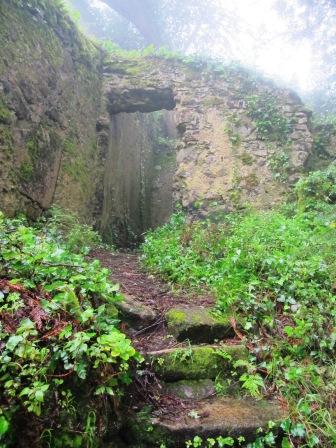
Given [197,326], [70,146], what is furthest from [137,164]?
[197,326]

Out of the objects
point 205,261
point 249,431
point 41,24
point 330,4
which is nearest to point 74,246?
point 205,261

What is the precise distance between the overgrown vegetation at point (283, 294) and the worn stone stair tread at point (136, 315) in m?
0.71

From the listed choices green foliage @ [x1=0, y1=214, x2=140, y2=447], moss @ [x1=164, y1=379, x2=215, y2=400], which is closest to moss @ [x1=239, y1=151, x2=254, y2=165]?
moss @ [x1=164, y1=379, x2=215, y2=400]

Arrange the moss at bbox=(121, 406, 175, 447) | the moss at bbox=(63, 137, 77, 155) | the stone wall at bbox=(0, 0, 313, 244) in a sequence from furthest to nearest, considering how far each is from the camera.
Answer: the moss at bbox=(63, 137, 77, 155) < the stone wall at bbox=(0, 0, 313, 244) < the moss at bbox=(121, 406, 175, 447)

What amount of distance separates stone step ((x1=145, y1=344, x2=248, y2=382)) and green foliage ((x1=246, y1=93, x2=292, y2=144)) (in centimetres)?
595

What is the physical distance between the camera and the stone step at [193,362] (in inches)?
113

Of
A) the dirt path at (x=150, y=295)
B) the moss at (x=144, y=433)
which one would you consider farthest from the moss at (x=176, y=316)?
the moss at (x=144, y=433)

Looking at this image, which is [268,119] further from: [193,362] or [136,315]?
[193,362]

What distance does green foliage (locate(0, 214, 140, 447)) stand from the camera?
189 cm

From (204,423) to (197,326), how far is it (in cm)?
97

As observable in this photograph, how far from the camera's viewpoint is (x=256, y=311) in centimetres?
358

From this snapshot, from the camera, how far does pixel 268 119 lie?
26.7 ft

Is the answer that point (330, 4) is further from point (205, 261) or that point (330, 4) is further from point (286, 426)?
point (286, 426)

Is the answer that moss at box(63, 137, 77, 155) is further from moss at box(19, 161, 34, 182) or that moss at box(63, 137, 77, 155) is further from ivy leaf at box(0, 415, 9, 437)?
ivy leaf at box(0, 415, 9, 437)
